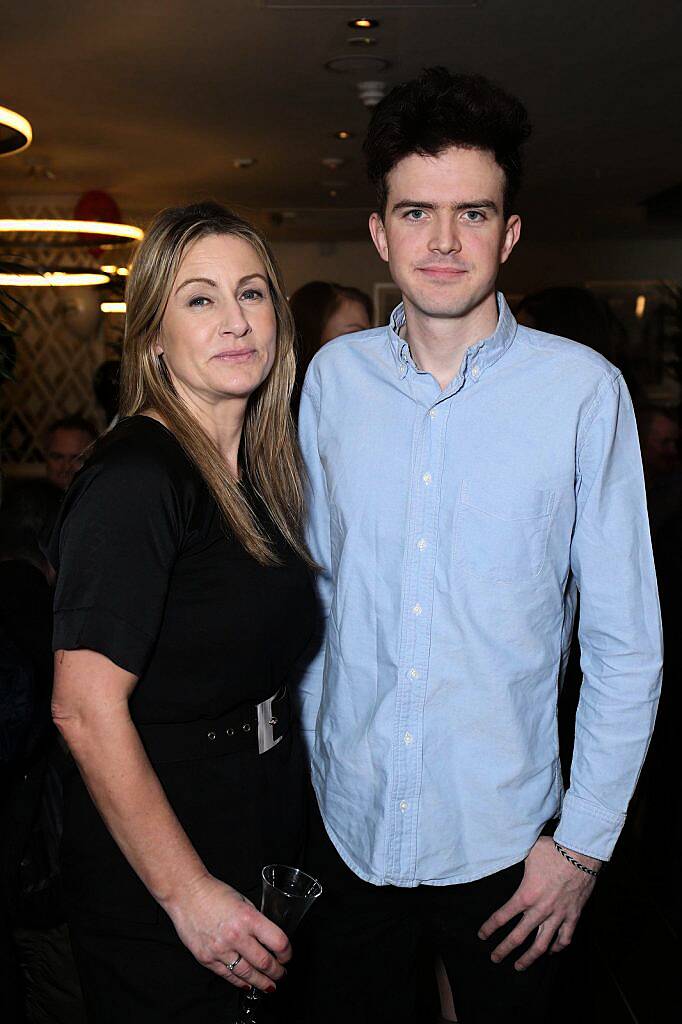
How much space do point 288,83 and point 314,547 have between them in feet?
11.3

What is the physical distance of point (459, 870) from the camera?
1426mm

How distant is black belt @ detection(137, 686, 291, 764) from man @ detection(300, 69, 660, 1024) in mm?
119

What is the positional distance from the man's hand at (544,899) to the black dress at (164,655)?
348mm

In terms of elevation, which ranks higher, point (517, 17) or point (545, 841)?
point (517, 17)

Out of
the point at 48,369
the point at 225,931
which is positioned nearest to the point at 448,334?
the point at 225,931

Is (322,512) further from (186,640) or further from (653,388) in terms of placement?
(653,388)

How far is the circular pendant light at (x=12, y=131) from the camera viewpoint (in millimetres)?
3082

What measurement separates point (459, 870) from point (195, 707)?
0.45 meters

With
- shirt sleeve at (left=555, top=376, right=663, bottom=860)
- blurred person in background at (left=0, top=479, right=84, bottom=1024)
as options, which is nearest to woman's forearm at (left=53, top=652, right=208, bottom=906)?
blurred person in background at (left=0, top=479, right=84, bottom=1024)

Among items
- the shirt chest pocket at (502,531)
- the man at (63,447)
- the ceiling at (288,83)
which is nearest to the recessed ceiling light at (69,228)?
the ceiling at (288,83)

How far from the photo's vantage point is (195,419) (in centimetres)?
145

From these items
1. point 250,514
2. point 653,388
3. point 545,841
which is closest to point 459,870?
point 545,841

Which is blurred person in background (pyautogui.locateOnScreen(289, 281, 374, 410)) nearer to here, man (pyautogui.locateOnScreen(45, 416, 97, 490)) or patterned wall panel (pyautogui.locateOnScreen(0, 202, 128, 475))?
man (pyautogui.locateOnScreen(45, 416, 97, 490))

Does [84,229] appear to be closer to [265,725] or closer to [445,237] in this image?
[445,237]
